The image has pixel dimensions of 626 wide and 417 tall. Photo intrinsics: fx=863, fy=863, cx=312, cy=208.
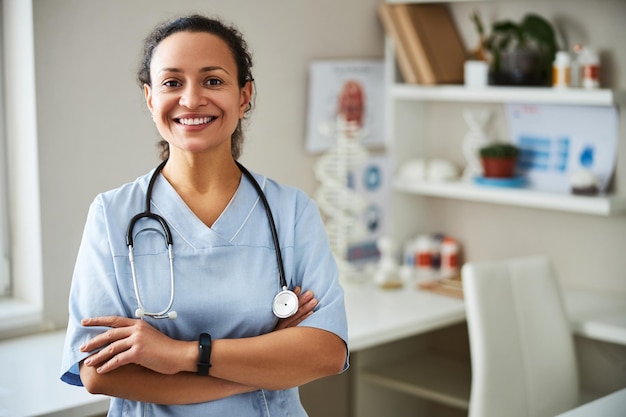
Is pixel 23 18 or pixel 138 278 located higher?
pixel 23 18

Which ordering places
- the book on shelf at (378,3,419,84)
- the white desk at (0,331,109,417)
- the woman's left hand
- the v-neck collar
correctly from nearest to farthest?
the woman's left hand < the v-neck collar < the white desk at (0,331,109,417) < the book on shelf at (378,3,419,84)

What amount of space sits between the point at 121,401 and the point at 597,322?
1547mm

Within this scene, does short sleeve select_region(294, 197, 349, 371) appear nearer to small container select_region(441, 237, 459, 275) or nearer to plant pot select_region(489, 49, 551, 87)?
plant pot select_region(489, 49, 551, 87)

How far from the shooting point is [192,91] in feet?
4.42

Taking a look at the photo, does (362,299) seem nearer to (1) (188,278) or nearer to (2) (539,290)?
(2) (539,290)

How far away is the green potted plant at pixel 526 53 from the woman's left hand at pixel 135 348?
1.72 metres

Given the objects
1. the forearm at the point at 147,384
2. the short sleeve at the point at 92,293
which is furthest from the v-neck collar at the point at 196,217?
the forearm at the point at 147,384

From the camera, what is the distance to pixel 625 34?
261cm

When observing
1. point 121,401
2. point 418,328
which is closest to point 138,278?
point 121,401

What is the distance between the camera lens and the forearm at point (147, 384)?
135 centimetres

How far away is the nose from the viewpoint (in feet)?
4.39

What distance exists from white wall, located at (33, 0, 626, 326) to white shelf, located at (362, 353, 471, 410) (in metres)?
0.41

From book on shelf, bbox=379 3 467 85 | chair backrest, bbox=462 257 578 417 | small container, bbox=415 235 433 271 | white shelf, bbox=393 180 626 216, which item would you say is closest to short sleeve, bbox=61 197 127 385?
chair backrest, bbox=462 257 578 417

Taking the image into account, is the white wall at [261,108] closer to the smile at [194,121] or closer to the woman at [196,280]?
the woman at [196,280]
